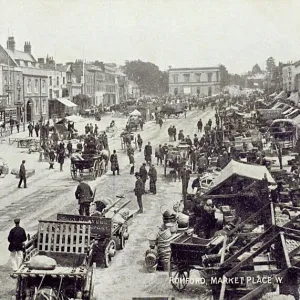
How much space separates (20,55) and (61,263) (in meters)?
49.7

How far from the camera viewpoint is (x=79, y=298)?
902 centimetres

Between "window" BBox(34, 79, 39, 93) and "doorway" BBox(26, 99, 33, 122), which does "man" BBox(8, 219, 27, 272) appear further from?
"window" BBox(34, 79, 39, 93)

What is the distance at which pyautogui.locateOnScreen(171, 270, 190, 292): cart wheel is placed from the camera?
424 inches

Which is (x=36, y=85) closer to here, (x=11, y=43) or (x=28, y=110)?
(x=28, y=110)

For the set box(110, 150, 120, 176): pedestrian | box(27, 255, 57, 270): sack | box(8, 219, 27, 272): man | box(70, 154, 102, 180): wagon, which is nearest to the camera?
box(27, 255, 57, 270): sack

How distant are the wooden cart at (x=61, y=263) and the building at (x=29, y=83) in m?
38.2

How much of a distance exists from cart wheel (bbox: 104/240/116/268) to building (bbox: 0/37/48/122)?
1442 inches

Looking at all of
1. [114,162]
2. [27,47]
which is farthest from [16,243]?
[27,47]

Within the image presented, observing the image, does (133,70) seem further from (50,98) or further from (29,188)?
(29,188)

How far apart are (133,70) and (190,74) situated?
61.0 ft

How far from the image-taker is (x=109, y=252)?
12.6 m

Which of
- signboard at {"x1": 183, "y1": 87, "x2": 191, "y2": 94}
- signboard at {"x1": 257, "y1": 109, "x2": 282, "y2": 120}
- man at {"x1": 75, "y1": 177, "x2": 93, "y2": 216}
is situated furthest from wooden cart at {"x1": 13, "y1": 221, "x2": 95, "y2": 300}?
signboard at {"x1": 183, "y1": 87, "x2": 191, "y2": 94}

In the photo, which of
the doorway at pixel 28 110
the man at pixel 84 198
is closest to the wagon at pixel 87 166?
the man at pixel 84 198

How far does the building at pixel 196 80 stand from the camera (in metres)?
114
